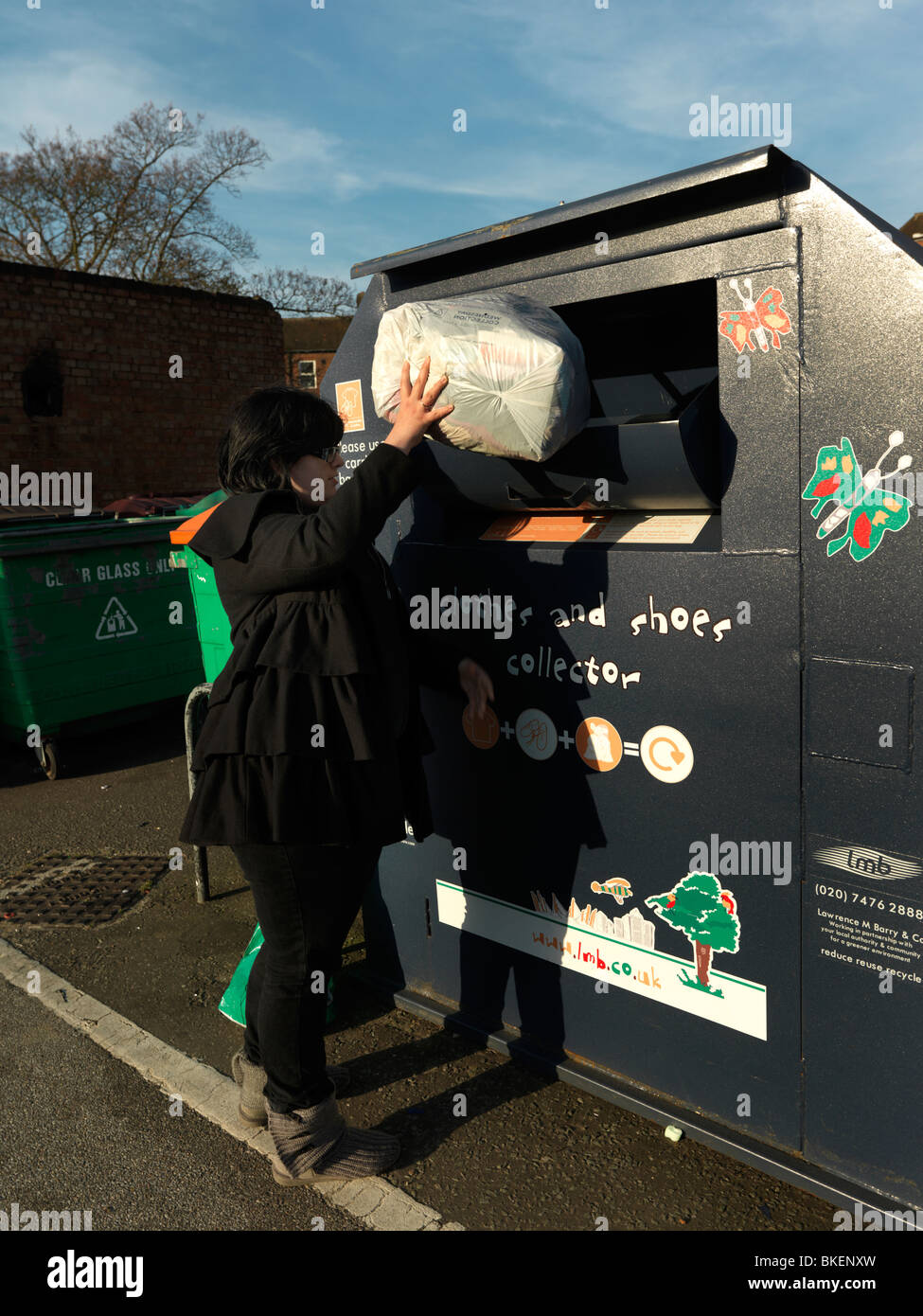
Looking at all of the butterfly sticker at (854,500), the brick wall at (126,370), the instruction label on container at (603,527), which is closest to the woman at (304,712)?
the instruction label on container at (603,527)

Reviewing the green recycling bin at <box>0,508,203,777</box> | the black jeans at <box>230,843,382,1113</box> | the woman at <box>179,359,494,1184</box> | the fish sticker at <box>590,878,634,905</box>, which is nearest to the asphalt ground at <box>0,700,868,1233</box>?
the woman at <box>179,359,494,1184</box>

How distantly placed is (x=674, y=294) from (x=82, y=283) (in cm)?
1154

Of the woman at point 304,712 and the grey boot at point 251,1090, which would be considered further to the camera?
the grey boot at point 251,1090

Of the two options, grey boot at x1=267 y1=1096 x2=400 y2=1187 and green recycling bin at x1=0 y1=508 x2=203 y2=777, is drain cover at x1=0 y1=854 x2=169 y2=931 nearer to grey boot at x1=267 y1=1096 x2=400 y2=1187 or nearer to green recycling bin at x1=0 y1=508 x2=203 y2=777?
green recycling bin at x1=0 y1=508 x2=203 y2=777

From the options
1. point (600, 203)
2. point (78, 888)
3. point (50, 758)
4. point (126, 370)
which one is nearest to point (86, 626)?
point (50, 758)

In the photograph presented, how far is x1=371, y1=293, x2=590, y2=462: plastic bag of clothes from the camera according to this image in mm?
2031

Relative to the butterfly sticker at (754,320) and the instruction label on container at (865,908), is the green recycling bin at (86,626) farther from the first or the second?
the instruction label on container at (865,908)

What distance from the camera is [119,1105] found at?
105 inches

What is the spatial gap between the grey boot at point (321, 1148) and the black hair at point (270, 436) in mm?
1484

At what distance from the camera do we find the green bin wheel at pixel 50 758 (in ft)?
18.7

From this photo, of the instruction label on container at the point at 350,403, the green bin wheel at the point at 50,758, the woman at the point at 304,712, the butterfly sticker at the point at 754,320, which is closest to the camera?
the butterfly sticker at the point at 754,320

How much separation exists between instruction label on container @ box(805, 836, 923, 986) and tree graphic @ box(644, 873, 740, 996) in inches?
7.4
